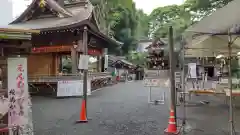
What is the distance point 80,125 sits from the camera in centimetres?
674

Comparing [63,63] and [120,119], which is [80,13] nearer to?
[63,63]

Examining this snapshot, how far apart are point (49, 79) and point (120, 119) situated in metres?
8.56

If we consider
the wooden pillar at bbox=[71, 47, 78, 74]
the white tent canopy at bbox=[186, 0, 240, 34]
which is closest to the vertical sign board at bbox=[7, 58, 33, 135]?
the white tent canopy at bbox=[186, 0, 240, 34]

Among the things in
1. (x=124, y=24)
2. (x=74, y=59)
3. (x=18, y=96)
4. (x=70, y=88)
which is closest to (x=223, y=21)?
(x=18, y=96)

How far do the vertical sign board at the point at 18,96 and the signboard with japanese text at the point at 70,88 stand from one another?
27.3ft

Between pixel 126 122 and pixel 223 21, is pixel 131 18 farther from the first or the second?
pixel 223 21

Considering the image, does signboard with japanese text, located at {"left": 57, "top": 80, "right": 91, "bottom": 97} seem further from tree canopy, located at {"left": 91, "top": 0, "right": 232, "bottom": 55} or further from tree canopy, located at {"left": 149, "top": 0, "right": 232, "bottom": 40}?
tree canopy, located at {"left": 91, "top": 0, "right": 232, "bottom": 55}

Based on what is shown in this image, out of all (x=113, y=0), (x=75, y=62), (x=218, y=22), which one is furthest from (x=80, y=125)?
(x=113, y=0)

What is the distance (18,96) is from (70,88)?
8625 millimetres

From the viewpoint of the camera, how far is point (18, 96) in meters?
4.59

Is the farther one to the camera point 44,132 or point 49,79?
point 49,79

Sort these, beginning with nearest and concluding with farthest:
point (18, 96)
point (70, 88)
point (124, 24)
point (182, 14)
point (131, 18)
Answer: point (18, 96), point (70, 88), point (182, 14), point (124, 24), point (131, 18)

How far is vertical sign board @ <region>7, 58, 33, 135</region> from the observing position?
450cm

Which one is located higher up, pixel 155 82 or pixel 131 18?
pixel 131 18
